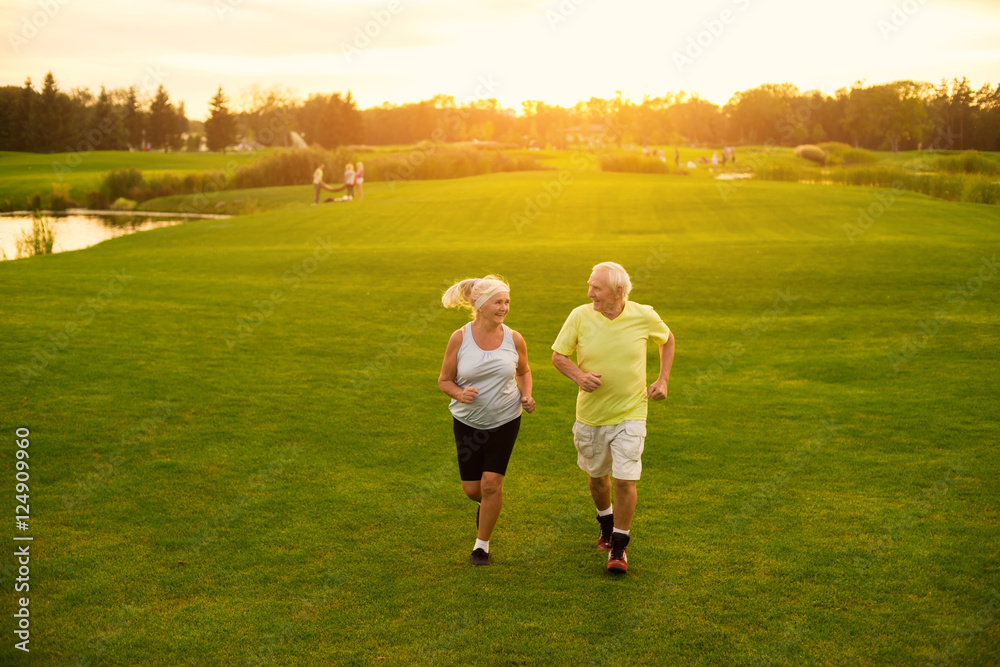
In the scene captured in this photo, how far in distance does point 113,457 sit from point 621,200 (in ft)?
94.4

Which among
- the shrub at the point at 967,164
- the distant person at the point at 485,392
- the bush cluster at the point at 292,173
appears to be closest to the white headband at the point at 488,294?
the distant person at the point at 485,392

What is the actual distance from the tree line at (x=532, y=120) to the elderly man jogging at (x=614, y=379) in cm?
6759

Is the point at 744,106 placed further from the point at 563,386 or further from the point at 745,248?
the point at 563,386

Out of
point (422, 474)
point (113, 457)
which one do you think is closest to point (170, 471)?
point (113, 457)

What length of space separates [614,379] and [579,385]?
1.03 feet

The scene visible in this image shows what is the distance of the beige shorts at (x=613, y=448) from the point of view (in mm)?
6395

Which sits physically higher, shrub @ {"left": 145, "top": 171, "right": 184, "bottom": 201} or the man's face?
shrub @ {"left": 145, "top": 171, "right": 184, "bottom": 201}

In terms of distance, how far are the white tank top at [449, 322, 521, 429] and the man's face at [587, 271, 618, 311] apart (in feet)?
2.57

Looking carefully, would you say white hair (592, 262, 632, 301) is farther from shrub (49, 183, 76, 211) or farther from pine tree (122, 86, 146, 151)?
pine tree (122, 86, 146, 151)

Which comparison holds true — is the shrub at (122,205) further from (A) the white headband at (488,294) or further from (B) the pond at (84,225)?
(A) the white headband at (488,294)

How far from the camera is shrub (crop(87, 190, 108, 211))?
188 ft

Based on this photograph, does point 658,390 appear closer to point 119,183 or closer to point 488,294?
point 488,294

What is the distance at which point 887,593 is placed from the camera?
6.11 metres

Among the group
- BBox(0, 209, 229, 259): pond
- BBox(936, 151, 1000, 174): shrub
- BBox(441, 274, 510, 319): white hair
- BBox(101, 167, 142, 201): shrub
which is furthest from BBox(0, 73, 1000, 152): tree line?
BBox(441, 274, 510, 319): white hair
